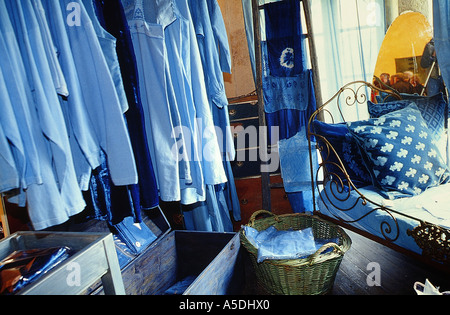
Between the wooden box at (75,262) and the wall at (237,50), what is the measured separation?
6.76ft

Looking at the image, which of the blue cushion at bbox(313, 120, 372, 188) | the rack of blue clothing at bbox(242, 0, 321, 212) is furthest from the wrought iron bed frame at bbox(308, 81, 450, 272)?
the rack of blue clothing at bbox(242, 0, 321, 212)

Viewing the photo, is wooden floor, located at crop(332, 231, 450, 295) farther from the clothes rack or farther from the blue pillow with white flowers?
the clothes rack

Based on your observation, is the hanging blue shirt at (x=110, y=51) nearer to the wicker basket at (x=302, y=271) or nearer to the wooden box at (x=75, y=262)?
the wooden box at (x=75, y=262)

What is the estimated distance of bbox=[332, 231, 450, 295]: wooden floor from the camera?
143cm

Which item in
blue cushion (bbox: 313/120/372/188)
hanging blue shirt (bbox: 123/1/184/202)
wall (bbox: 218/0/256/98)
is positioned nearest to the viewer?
hanging blue shirt (bbox: 123/1/184/202)

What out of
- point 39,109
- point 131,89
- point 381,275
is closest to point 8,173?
point 39,109

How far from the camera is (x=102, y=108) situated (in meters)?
0.96

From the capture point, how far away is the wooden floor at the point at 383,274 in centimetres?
143

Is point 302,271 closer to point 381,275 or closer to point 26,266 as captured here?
point 381,275

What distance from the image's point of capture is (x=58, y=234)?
84cm

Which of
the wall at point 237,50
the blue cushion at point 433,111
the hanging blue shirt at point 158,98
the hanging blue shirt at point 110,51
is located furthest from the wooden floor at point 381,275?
the wall at point 237,50

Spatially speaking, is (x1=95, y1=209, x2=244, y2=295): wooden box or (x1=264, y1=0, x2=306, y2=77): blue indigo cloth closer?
(x1=95, y1=209, x2=244, y2=295): wooden box

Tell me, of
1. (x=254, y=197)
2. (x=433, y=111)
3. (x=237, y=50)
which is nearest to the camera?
(x=433, y=111)

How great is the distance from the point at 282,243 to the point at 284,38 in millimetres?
1441
